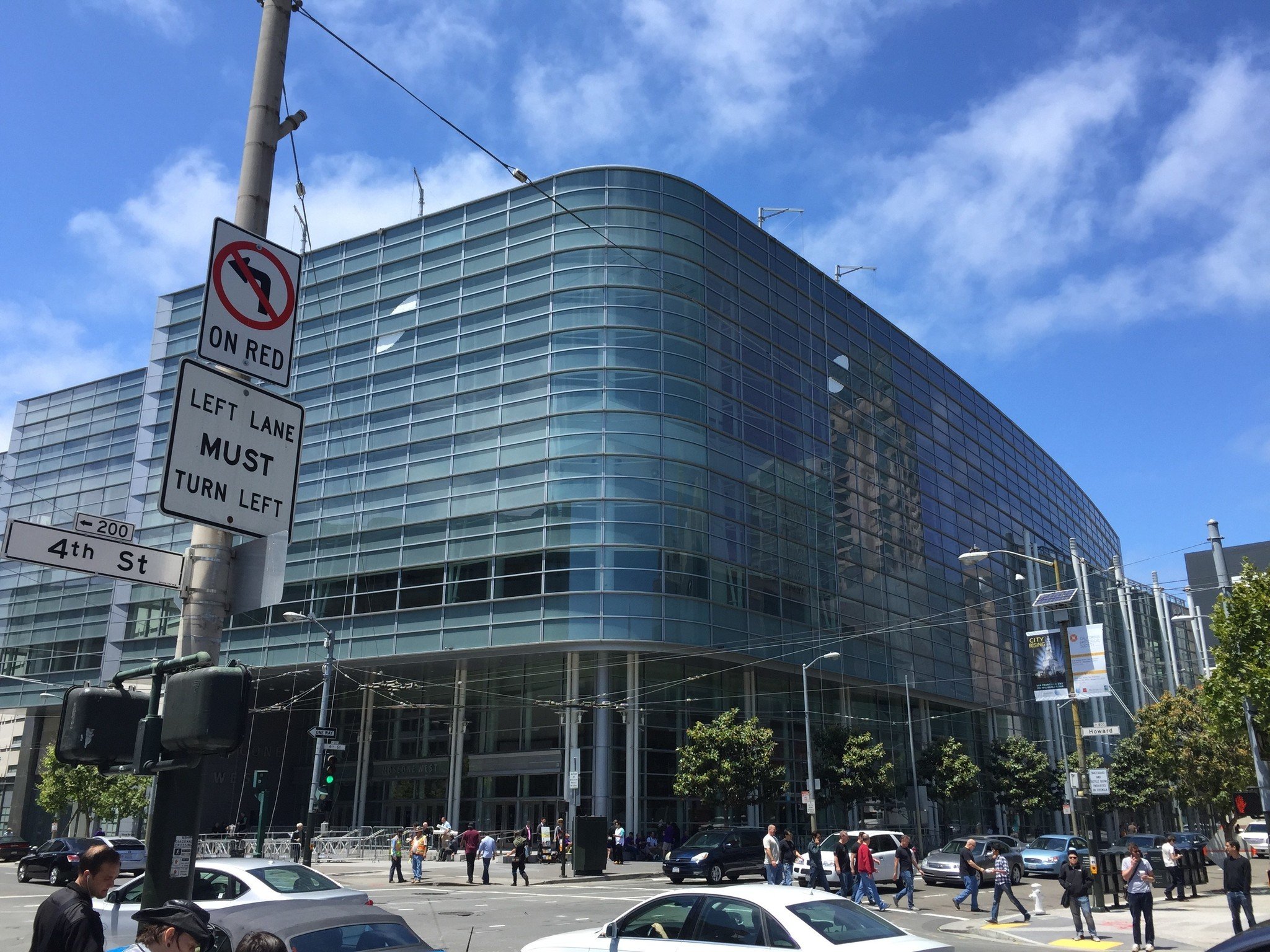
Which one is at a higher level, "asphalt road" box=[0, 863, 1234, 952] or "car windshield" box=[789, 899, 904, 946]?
"car windshield" box=[789, 899, 904, 946]

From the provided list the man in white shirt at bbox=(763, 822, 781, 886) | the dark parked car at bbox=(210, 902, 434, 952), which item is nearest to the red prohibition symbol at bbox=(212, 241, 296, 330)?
the dark parked car at bbox=(210, 902, 434, 952)

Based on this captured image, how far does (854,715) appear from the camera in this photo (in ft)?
178

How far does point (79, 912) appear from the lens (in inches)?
211

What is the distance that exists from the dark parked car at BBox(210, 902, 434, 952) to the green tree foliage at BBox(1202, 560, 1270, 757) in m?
24.1

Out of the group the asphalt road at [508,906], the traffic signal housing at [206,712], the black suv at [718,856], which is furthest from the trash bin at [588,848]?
the traffic signal housing at [206,712]

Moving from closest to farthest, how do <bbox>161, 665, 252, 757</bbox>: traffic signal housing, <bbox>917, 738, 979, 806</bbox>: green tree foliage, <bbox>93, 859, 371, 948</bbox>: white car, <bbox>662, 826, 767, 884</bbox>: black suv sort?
<bbox>161, 665, 252, 757</bbox>: traffic signal housing
<bbox>93, 859, 371, 948</bbox>: white car
<bbox>662, 826, 767, 884</bbox>: black suv
<bbox>917, 738, 979, 806</bbox>: green tree foliage

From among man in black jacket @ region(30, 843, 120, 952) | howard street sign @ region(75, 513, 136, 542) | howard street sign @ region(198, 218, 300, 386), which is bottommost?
man in black jacket @ region(30, 843, 120, 952)

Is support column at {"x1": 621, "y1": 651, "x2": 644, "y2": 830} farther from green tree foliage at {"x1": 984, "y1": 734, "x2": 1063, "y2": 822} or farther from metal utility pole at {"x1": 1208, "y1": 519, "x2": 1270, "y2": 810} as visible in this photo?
green tree foliage at {"x1": 984, "y1": 734, "x2": 1063, "y2": 822}

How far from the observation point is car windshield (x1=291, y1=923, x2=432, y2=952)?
852 cm

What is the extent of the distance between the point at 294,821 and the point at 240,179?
56738mm

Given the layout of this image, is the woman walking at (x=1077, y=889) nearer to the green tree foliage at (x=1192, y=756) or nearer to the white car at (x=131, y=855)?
the white car at (x=131, y=855)

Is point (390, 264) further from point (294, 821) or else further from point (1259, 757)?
point (1259, 757)

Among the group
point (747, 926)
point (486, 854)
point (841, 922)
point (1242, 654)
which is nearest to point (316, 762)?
point (486, 854)

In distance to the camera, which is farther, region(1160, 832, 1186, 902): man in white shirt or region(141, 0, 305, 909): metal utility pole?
region(1160, 832, 1186, 902): man in white shirt
